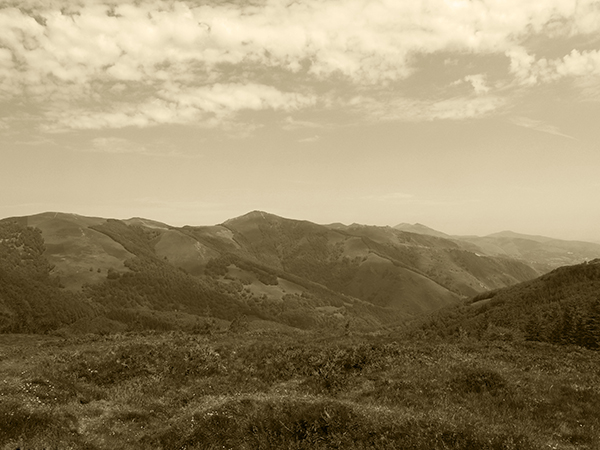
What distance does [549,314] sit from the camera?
4078 cm

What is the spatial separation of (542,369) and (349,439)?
681 inches

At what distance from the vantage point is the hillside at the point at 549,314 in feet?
117

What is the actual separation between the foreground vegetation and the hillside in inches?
201

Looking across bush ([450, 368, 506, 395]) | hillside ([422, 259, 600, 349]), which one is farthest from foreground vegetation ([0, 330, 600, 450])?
hillside ([422, 259, 600, 349])

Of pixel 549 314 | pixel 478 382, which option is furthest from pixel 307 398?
pixel 549 314

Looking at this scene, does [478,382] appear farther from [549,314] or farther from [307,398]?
[549,314]

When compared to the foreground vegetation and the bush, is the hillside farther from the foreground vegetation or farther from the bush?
the bush

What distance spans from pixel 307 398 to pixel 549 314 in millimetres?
34642

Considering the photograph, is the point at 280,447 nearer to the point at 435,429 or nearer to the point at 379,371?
the point at 435,429

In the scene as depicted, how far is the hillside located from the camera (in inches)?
1399

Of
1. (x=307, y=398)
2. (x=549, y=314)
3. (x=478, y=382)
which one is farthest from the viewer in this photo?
(x=549, y=314)

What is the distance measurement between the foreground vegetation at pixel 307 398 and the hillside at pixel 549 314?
5.11m

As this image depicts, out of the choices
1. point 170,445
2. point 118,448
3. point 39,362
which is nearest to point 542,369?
point 170,445

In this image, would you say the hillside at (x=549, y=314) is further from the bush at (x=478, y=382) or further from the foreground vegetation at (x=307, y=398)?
the bush at (x=478, y=382)
